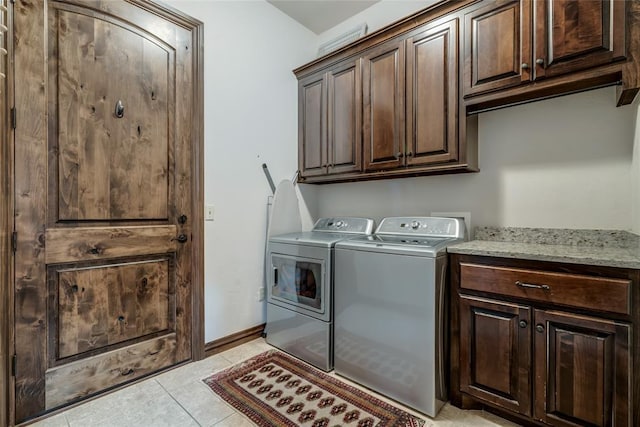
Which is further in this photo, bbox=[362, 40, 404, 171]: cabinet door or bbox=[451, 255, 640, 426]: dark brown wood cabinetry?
bbox=[362, 40, 404, 171]: cabinet door

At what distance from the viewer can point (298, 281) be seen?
2.26 m

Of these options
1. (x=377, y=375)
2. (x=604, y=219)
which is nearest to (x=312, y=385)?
(x=377, y=375)

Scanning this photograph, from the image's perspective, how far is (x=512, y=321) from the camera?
1.47 meters

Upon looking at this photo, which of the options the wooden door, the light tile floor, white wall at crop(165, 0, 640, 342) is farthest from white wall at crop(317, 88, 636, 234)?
the wooden door

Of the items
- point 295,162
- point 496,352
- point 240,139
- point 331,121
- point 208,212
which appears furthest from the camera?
point 295,162

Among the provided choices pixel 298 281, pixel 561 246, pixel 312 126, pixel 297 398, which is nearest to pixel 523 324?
pixel 561 246

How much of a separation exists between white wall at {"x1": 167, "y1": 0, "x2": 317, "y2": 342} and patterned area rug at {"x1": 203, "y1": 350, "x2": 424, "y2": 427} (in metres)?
0.49

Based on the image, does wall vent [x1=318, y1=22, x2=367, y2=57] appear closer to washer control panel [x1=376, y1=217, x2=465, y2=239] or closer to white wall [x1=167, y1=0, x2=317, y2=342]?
white wall [x1=167, y1=0, x2=317, y2=342]

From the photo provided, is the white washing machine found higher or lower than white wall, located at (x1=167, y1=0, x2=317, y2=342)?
lower

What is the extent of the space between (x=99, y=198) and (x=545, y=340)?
2.53 metres

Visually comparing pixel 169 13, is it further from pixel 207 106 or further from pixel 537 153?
pixel 537 153

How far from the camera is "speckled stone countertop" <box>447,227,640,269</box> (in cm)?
129

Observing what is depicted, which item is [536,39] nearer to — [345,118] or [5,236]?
[345,118]

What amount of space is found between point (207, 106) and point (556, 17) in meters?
2.20
